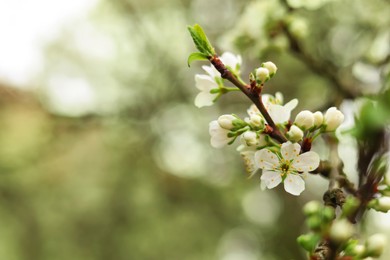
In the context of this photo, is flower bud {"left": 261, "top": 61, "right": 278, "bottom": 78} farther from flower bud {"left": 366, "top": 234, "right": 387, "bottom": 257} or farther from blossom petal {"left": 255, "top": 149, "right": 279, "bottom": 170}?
flower bud {"left": 366, "top": 234, "right": 387, "bottom": 257}

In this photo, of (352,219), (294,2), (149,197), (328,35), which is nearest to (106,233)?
(149,197)

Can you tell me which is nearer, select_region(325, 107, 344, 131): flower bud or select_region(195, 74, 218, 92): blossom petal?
select_region(325, 107, 344, 131): flower bud

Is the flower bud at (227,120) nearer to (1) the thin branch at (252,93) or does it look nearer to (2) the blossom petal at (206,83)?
(1) the thin branch at (252,93)

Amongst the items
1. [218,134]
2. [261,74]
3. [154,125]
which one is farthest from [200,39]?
[154,125]

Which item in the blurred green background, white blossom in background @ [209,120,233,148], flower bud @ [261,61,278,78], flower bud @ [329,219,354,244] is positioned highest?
the blurred green background

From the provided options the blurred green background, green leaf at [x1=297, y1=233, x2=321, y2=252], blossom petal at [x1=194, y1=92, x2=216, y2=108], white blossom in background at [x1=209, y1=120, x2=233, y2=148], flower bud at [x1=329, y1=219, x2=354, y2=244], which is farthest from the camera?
the blurred green background

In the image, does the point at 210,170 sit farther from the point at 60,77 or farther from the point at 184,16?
the point at 60,77

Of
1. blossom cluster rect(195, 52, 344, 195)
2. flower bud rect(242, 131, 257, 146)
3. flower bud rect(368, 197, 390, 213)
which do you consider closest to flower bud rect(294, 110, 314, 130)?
blossom cluster rect(195, 52, 344, 195)
